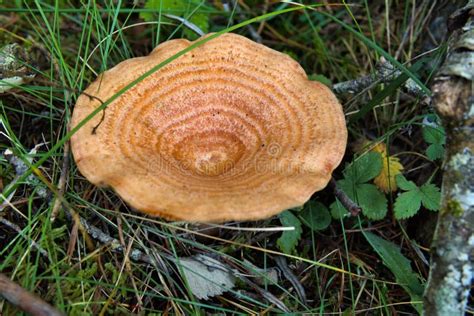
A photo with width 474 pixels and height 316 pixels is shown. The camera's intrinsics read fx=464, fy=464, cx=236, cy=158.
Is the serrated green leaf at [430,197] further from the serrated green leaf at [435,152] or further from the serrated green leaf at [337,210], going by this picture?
the serrated green leaf at [337,210]

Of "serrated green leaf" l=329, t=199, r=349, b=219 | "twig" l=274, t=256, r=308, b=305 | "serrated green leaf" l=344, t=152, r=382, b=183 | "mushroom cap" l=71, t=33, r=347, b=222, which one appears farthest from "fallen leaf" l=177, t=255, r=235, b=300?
"serrated green leaf" l=344, t=152, r=382, b=183

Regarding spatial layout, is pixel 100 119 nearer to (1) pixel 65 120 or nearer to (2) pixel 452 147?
Answer: (1) pixel 65 120

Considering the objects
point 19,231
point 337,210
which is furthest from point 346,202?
point 19,231

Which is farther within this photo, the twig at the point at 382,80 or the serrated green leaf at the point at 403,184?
the twig at the point at 382,80

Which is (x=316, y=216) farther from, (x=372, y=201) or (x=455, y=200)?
(x=455, y=200)

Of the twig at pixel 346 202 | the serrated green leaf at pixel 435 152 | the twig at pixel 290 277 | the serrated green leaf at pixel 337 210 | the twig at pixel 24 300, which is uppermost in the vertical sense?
the serrated green leaf at pixel 435 152

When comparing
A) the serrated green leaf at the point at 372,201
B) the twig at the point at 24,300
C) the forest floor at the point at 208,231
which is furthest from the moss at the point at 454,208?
the twig at the point at 24,300
